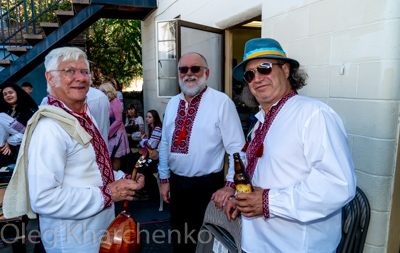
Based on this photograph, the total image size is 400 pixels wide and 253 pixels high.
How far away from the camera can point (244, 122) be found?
200 inches

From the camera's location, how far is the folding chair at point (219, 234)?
1605 millimetres

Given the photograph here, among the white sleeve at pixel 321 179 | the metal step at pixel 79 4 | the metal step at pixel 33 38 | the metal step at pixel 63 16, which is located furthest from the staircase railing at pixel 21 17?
the white sleeve at pixel 321 179

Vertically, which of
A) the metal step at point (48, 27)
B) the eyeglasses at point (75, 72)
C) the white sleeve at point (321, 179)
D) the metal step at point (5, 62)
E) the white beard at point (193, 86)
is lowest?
the white sleeve at point (321, 179)

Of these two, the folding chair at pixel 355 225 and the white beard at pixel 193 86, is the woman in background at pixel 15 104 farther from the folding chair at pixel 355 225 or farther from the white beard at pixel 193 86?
the folding chair at pixel 355 225

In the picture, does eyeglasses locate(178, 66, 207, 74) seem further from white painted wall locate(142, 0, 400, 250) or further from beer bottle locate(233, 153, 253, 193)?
beer bottle locate(233, 153, 253, 193)

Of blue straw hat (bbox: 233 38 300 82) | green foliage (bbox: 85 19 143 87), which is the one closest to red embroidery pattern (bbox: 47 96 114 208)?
blue straw hat (bbox: 233 38 300 82)

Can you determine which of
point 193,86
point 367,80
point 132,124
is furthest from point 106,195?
point 132,124

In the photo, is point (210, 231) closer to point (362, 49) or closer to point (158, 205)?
point (362, 49)

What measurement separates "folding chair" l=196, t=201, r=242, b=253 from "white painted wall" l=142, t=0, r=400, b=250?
1033 millimetres

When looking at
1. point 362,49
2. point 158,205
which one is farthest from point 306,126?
point 158,205

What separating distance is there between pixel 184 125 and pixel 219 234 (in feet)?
3.81

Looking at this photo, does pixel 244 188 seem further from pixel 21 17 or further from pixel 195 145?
pixel 21 17

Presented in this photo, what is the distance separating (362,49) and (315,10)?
23.8 inches

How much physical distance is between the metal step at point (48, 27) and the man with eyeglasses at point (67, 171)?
6.02m
